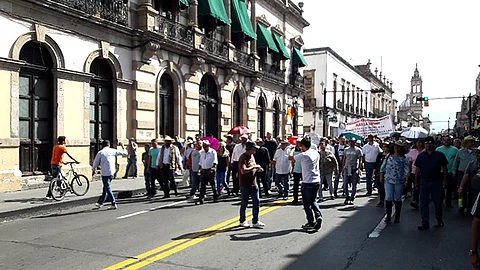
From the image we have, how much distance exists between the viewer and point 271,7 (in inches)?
1238

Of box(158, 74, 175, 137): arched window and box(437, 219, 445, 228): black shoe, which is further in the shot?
box(158, 74, 175, 137): arched window

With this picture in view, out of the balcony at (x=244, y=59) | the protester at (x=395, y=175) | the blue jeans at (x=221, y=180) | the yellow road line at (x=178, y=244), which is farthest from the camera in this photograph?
the balcony at (x=244, y=59)

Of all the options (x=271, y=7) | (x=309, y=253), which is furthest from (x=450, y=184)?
(x=271, y=7)

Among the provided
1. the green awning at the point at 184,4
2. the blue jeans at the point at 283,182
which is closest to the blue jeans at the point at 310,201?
the blue jeans at the point at 283,182

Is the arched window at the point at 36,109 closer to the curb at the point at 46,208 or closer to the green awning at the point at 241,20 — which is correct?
the curb at the point at 46,208

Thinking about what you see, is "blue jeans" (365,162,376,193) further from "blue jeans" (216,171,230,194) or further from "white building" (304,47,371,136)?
"white building" (304,47,371,136)

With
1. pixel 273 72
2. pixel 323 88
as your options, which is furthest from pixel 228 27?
pixel 323 88

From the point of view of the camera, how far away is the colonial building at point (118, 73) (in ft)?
45.0

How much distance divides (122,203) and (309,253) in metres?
7.10

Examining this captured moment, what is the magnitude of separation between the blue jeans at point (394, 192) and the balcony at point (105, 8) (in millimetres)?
11619

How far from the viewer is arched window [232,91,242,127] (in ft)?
89.8

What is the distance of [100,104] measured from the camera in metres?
17.1

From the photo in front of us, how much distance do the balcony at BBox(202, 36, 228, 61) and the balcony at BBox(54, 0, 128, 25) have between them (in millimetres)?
5955

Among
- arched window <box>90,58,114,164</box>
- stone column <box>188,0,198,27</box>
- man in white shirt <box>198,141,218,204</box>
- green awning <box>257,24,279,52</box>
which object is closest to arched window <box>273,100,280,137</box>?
green awning <box>257,24,279,52</box>
